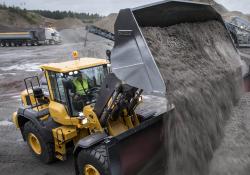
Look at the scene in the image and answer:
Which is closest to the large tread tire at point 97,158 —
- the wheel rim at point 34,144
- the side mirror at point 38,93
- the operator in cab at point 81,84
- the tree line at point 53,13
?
the operator in cab at point 81,84

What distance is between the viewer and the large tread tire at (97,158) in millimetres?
4188

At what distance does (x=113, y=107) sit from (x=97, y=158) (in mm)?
771

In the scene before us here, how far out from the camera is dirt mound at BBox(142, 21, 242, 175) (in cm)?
372

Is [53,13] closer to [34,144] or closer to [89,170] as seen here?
[34,144]

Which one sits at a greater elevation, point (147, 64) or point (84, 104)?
point (147, 64)

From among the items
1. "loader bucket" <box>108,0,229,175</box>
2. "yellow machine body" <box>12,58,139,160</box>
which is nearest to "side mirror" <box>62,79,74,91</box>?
"yellow machine body" <box>12,58,139,160</box>

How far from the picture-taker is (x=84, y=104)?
5059 mm

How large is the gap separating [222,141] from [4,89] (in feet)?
37.1

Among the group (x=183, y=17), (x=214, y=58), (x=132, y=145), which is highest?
(x=183, y=17)

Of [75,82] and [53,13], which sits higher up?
[53,13]

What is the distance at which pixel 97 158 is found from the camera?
4258 mm

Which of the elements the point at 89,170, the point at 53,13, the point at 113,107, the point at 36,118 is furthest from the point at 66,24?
the point at 89,170

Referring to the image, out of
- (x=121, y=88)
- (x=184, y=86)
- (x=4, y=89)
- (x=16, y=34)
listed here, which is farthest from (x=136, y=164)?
(x=16, y=34)

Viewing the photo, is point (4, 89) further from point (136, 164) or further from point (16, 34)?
point (16, 34)
